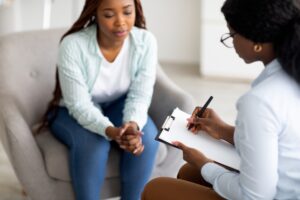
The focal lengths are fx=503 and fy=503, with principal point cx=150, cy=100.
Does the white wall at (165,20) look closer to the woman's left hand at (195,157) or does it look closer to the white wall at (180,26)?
the white wall at (180,26)

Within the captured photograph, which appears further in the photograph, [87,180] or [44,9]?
[44,9]

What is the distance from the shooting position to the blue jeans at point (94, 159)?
163cm

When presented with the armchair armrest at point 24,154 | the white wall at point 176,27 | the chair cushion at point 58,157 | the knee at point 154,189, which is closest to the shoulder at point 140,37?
the chair cushion at point 58,157

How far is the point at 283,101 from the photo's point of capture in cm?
109

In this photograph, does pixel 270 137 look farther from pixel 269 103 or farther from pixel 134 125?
pixel 134 125

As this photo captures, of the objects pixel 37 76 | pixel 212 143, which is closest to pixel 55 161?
pixel 37 76

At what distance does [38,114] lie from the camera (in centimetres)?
189

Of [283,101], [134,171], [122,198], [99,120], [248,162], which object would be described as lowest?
[122,198]

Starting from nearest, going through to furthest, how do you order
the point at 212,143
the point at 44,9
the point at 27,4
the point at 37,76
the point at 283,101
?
the point at 283,101
the point at 212,143
the point at 37,76
the point at 44,9
the point at 27,4

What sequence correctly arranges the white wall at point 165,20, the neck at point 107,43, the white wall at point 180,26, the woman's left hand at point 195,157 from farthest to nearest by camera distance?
1. the white wall at point 165,20
2. the white wall at point 180,26
3. the neck at point 107,43
4. the woman's left hand at point 195,157

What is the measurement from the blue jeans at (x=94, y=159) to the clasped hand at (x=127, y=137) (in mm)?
43

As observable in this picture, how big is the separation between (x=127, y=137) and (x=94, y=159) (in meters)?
0.13

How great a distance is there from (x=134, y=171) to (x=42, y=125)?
38cm

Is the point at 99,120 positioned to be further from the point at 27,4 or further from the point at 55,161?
the point at 27,4
